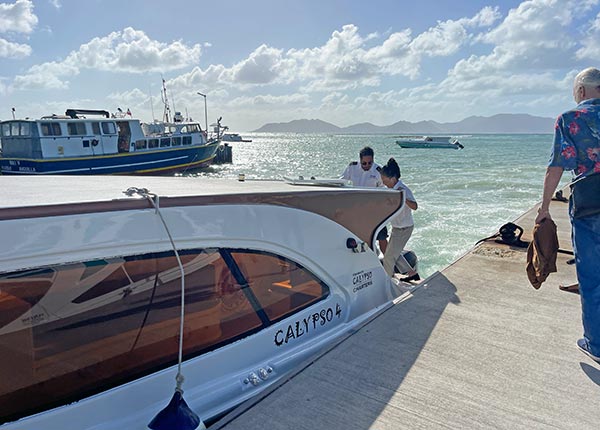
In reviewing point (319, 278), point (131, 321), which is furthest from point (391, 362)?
point (131, 321)

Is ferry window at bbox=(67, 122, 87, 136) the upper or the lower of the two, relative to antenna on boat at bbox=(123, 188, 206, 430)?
upper

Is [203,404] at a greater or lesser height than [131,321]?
lesser

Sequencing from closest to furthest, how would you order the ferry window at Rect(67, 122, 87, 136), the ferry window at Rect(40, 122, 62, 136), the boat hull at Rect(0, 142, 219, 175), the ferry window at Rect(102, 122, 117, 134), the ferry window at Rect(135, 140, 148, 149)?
1. the boat hull at Rect(0, 142, 219, 175)
2. the ferry window at Rect(40, 122, 62, 136)
3. the ferry window at Rect(67, 122, 87, 136)
4. the ferry window at Rect(102, 122, 117, 134)
5. the ferry window at Rect(135, 140, 148, 149)

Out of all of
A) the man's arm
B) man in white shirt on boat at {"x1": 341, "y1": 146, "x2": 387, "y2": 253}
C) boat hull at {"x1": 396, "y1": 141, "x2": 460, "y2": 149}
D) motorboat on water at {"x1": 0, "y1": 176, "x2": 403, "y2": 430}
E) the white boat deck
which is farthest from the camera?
boat hull at {"x1": 396, "y1": 141, "x2": 460, "y2": 149}

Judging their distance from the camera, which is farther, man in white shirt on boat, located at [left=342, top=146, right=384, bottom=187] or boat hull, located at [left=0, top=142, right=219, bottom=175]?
boat hull, located at [left=0, top=142, right=219, bottom=175]

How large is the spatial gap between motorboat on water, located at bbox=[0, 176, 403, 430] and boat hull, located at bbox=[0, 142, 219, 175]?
19.1 meters

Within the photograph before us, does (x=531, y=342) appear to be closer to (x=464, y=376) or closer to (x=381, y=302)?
(x=464, y=376)

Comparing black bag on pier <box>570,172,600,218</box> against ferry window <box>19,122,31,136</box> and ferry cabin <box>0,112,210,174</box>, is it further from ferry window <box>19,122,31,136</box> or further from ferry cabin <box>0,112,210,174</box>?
ferry window <box>19,122,31,136</box>

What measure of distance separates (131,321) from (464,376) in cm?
218

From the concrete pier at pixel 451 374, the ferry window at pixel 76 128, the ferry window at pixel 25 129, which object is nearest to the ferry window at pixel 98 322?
the concrete pier at pixel 451 374

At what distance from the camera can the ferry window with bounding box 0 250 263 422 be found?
1.92m

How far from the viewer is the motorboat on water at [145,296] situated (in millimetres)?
1905

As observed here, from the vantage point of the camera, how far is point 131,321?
7.42ft

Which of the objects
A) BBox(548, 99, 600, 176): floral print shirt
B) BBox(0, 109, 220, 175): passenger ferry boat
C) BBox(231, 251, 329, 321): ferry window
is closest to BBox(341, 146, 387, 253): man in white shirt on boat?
BBox(231, 251, 329, 321): ferry window
